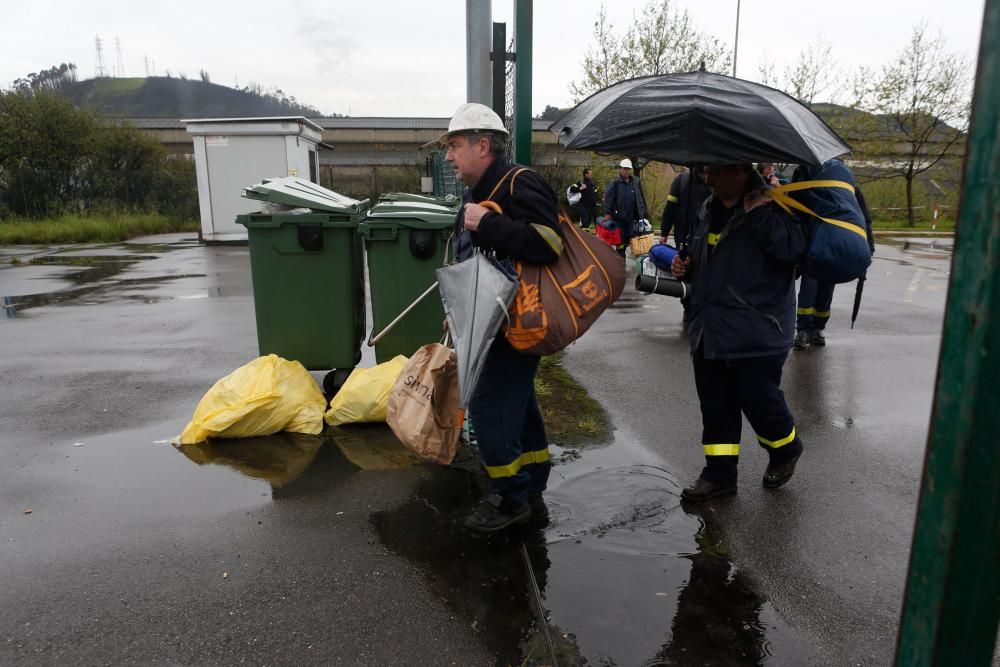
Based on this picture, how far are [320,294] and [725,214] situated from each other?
2772 millimetres

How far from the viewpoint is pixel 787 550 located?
3.10 meters

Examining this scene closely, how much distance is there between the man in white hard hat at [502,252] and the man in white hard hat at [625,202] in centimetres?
814

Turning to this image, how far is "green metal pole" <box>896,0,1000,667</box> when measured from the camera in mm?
1117

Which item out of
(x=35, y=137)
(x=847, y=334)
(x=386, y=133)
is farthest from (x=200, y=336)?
(x=386, y=133)

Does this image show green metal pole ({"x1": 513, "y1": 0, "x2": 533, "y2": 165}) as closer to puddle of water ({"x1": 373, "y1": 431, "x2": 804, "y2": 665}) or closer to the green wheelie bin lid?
the green wheelie bin lid

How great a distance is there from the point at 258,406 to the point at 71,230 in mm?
18598

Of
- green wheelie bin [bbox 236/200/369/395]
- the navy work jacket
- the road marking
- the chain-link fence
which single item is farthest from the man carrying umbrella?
the road marking

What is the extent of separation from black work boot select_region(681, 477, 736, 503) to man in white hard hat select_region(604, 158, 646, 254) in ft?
25.5

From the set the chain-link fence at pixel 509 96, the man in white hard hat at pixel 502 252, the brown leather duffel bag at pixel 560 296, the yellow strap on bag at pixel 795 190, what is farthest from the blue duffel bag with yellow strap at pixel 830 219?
the chain-link fence at pixel 509 96

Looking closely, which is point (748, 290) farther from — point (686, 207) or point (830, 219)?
point (686, 207)

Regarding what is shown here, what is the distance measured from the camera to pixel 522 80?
4.45m

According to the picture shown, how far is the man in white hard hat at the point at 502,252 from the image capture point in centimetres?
278

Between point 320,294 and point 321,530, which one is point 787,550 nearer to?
point 321,530

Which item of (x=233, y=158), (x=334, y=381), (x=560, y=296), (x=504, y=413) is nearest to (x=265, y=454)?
(x=334, y=381)
